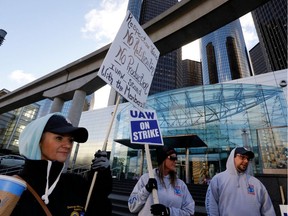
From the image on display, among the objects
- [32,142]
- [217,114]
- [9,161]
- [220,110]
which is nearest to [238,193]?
[32,142]

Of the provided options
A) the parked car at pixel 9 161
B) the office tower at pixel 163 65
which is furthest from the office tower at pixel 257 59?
the parked car at pixel 9 161

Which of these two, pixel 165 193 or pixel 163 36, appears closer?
pixel 165 193

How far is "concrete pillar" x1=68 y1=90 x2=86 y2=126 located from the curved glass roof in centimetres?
1809

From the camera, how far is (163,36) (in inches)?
251

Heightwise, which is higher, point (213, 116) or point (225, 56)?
point (225, 56)

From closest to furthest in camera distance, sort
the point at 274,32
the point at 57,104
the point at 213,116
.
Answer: the point at 57,104
the point at 213,116
the point at 274,32

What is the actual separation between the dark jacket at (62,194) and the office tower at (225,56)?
132 m

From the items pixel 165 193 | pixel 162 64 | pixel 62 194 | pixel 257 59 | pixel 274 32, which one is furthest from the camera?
pixel 257 59

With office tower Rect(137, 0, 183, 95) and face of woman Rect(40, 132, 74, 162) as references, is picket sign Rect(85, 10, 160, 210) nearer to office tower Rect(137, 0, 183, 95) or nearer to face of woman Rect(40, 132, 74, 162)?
face of woman Rect(40, 132, 74, 162)

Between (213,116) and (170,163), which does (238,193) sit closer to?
(170,163)

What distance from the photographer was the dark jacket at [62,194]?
1.19 metres

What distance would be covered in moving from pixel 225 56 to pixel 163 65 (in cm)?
5034

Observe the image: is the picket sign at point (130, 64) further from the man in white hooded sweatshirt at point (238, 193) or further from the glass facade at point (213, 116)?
the glass facade at point (213, 116)

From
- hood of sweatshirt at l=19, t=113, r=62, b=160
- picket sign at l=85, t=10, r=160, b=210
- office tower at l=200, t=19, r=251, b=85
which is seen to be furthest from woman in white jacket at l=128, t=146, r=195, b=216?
office tower at l=200, t=19, r=251, b=85
